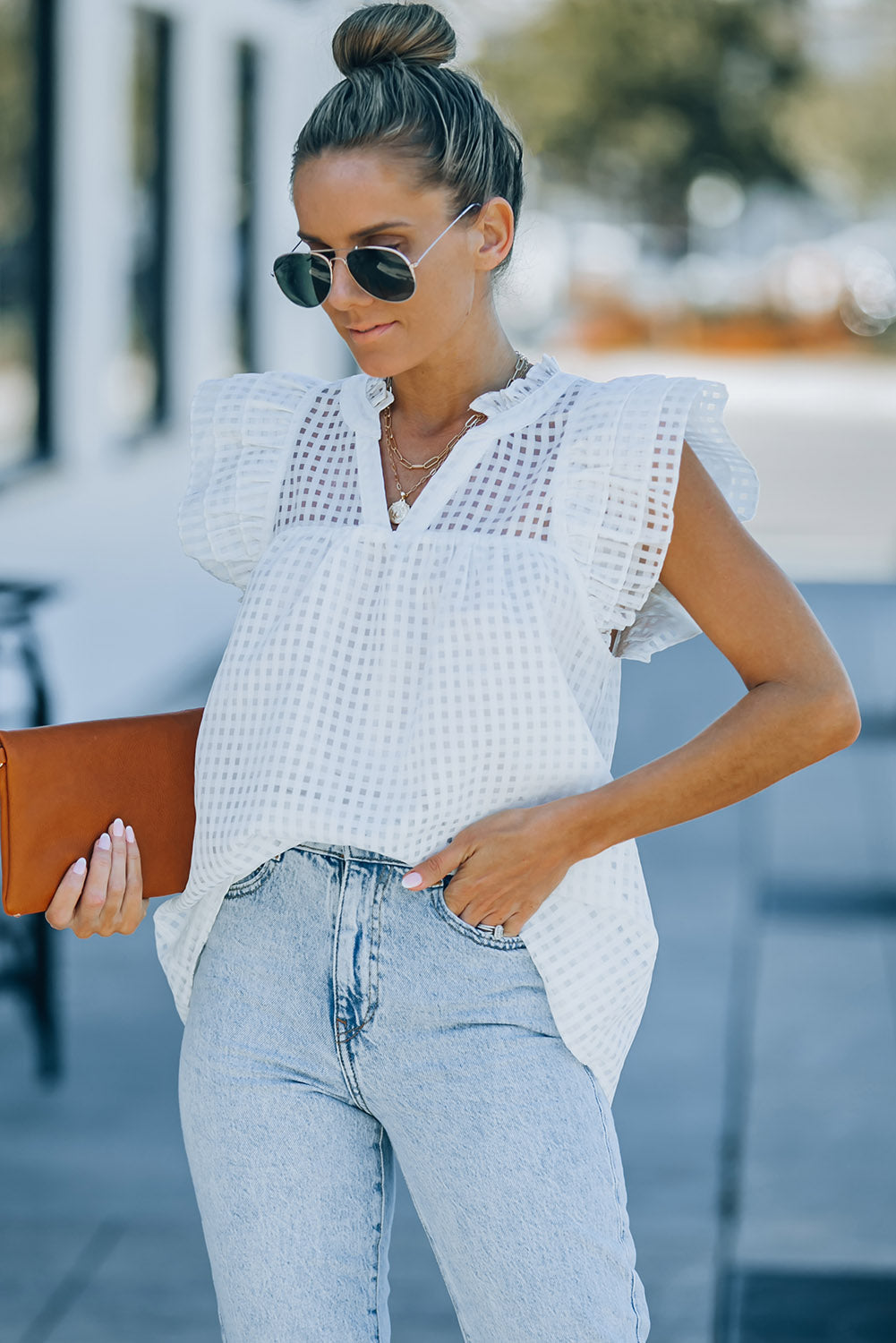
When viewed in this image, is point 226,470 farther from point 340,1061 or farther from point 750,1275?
point 750,1275

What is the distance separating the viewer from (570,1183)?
68.4 inches

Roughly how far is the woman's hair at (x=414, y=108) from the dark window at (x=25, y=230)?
528 cm

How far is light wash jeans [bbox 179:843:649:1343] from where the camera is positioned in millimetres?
1737

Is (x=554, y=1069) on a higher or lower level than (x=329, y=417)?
lower

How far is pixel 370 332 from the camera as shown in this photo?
1.91 m

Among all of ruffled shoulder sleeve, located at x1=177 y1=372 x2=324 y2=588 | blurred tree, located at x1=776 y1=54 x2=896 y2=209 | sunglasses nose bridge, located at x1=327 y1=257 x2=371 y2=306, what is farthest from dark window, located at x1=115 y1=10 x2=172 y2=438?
blurred tree, located at x1=776 y1=54 x2=896 y2=209

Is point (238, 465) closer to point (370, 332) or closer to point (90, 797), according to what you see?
point (370, 332)

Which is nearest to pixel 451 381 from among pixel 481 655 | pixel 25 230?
pixel 481 655

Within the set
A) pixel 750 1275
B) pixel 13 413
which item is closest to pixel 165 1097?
pixel 750 1275

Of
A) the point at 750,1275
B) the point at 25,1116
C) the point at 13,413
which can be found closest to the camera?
the point at 750,1275

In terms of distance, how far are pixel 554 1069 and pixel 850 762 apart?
240 inches

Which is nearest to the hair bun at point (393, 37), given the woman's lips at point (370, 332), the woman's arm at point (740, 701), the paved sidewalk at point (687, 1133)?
the woman's lips at point (370, 332)

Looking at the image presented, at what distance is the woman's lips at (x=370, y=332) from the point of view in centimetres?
190

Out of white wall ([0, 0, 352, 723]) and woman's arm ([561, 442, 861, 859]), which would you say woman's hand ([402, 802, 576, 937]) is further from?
white wall ([0, 0, 352, 723])
